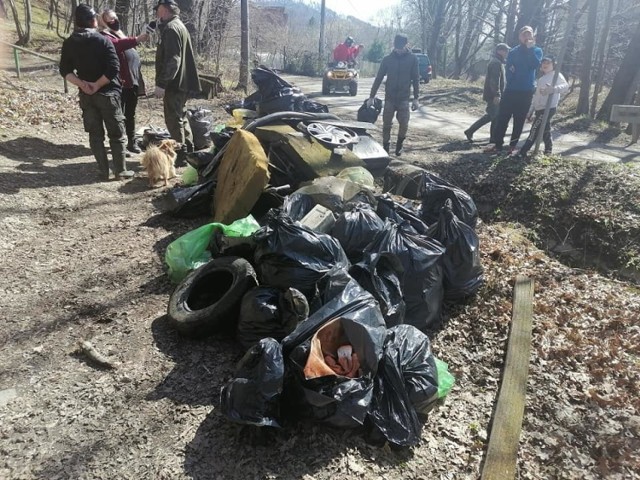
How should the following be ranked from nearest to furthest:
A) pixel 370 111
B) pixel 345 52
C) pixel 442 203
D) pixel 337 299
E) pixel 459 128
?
pixel 337 299
pixel 442 203
pixel 370 111
pixel 459 128
pixel 345 52

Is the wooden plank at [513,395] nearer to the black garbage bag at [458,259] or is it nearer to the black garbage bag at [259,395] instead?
the black garbage bag at [458,259]

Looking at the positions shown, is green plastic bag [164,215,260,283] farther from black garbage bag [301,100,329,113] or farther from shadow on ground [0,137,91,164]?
shadow on ground [0,137,91,164]

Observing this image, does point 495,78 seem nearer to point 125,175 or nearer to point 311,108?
point 311,108

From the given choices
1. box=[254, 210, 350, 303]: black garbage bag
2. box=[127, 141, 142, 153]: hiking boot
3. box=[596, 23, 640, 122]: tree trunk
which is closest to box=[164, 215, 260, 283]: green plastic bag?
box=[254, 210, 350, 303]: black garbage bag

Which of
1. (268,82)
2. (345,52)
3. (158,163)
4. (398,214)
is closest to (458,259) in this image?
(398,214)

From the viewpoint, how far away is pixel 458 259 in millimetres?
3539

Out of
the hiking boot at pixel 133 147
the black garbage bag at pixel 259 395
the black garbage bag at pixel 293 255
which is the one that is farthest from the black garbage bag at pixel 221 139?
the black garbage bag at pixel 259 395

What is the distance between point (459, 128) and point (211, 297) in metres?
8.26

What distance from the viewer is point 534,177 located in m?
5.57

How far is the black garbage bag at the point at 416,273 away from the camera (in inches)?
128

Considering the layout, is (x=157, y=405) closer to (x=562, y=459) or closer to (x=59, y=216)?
(x=562, y=459)

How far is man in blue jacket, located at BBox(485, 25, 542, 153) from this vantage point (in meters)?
6.48

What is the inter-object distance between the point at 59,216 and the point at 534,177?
5.40 metres

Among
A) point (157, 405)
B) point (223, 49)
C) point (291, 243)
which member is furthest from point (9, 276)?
point (223, 49)
